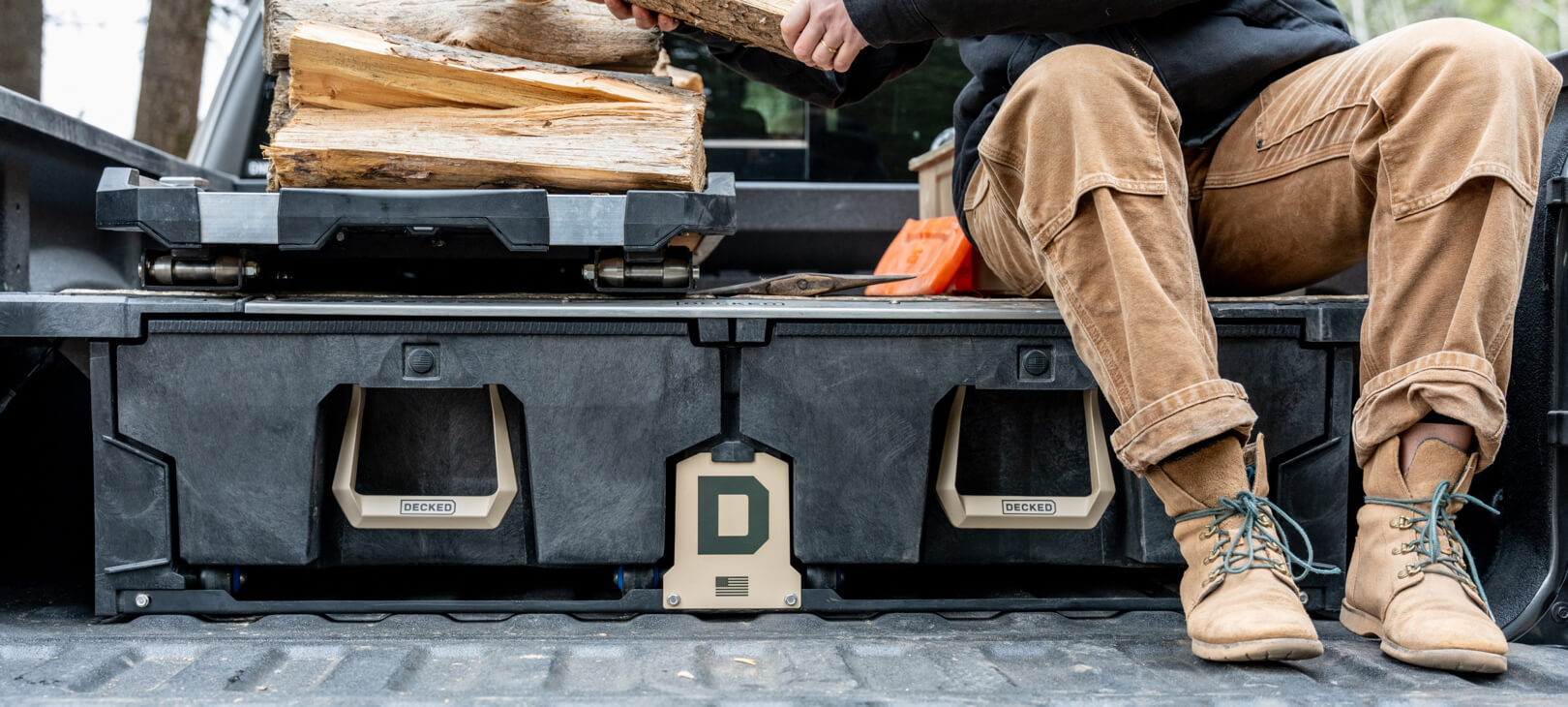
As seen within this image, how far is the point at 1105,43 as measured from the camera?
1.66 m

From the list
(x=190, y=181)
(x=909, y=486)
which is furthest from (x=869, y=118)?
(x=190, y=181)

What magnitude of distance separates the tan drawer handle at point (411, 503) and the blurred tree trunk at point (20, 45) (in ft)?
10.2

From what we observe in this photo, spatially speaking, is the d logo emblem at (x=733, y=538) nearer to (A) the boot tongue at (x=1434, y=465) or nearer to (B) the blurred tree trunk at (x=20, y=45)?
(A) the boot tongue at (x=1434, y=465)

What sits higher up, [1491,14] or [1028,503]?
[1491,14]

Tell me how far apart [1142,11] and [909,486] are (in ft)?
2.57

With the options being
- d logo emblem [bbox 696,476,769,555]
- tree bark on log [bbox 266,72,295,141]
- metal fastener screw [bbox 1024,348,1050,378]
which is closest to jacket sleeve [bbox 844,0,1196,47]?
metal fastener screw [bbox 1024,348,1050,378]

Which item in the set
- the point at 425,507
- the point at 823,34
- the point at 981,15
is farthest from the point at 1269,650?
the point at 425,507

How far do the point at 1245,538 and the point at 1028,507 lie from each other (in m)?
0.35

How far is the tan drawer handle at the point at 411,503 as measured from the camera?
5.24ft

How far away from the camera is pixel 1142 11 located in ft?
5.03

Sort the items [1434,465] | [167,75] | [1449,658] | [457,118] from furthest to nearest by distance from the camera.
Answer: [167,75], [457,118], [1434,465], [1449,658]

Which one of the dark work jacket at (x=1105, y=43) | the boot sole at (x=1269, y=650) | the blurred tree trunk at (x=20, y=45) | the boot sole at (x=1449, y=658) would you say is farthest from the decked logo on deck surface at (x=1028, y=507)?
the blurred tree trunk at (x=20, y=45)

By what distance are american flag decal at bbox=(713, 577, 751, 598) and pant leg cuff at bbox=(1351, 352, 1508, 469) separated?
3.04 ft

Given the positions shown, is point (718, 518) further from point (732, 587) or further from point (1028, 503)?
point (1028, 503)
